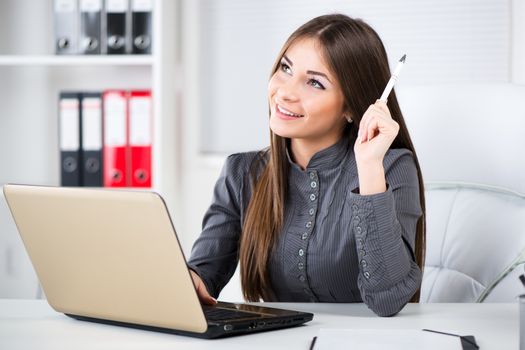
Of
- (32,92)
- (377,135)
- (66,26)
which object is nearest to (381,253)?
(377,135)

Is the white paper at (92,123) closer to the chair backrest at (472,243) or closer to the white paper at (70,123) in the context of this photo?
the white paper at (70,123)

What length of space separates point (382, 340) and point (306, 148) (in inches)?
27.4

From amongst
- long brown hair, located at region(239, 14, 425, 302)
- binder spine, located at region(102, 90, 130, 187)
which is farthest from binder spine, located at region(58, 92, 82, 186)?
long brown hair, located at region(239, 14, 425, 302)

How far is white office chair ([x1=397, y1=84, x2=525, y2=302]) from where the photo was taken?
182 cm

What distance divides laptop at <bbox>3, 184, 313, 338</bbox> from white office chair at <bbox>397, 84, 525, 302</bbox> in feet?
2.21

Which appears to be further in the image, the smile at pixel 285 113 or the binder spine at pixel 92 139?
the binder spine at pixel 92 139

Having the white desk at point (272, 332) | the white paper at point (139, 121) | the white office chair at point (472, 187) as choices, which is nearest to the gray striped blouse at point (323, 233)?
the white desk at point (272, 332)

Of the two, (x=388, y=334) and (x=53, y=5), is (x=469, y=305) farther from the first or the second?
(x=53, y=5)

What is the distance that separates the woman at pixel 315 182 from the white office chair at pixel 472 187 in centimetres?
16

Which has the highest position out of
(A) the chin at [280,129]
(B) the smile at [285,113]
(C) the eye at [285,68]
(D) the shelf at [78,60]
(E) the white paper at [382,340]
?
(C) the eye at [285,68]

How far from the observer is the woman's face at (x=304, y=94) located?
168 centimetres

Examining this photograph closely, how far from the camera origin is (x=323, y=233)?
5.51 ft

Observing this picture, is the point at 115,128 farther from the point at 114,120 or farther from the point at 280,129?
the point at 280,129

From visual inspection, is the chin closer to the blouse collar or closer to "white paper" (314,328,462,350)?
the blouse collar
